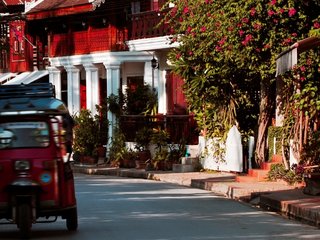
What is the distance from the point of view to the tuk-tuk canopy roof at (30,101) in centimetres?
1444

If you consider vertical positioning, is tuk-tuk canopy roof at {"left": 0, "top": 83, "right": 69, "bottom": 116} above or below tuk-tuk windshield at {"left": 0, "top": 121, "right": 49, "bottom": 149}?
above

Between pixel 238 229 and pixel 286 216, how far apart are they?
9.33 feet

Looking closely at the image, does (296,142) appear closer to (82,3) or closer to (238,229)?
(238,229)

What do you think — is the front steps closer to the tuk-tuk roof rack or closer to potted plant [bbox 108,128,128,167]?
potted plant [bbox 108,128,128,167]

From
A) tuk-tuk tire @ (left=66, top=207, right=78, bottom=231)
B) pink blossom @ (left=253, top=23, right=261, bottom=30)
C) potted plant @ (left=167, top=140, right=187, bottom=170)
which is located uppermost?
pink blossom @ (left=253, top=23, right=261, bottom=30)

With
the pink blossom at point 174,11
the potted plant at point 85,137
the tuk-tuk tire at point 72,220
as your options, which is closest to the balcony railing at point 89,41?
the potted plant at point 85,137

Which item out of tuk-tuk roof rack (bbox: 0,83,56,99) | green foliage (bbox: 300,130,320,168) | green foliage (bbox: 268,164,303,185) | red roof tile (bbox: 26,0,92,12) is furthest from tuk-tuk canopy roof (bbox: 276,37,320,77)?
red roof tile (bbox: 26,0,92,12)

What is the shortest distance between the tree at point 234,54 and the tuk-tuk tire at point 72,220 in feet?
31.6

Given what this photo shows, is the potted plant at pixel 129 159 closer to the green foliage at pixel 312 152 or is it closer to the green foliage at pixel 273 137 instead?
the green foliage at pixel 273 137

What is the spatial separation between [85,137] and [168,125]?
540 centimetres

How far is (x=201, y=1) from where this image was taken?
25.3 meters

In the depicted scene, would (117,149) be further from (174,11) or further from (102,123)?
(174,11)

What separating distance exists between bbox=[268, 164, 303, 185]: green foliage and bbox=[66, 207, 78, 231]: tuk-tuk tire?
8708 millimetres

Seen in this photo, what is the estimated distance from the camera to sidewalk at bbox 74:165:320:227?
17812 millimetres
